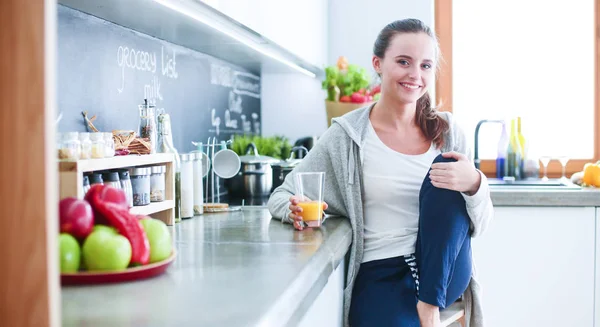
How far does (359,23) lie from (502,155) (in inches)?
41.9

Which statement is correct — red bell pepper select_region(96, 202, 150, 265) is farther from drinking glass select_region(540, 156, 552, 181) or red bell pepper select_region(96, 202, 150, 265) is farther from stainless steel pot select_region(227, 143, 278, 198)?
drinking glass select_region(540, 156, 552, 181)

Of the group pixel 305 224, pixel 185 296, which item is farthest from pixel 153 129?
pixel 185 296

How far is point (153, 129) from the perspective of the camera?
2.06m

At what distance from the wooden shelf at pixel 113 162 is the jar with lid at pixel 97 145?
16 mm

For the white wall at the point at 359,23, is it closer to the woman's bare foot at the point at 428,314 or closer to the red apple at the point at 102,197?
the woman's bare foot at the point at 428,314

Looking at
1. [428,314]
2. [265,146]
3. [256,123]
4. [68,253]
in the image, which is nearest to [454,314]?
[428,314]

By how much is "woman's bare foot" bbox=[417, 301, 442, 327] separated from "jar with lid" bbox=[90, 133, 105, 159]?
91 cm

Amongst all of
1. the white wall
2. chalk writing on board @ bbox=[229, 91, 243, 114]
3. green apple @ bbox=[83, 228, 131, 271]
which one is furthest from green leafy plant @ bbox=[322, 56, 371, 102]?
green apple @ bbox=[83, 228, 131, 271]

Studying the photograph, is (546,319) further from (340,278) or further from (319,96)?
(319,96)

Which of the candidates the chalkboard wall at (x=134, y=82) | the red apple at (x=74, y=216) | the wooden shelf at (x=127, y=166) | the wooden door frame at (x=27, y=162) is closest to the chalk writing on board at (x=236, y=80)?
the chalkboard wall at (x=134, y=82)

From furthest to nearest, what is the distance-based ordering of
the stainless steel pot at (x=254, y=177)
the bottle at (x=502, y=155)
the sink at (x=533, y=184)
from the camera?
the bottle at (x=502, y=155) → the sink at (x=533, y=184) → the stainless steel pot at (x=254, y=177)

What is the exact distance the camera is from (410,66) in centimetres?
217

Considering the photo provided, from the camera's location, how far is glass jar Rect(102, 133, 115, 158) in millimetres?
1597

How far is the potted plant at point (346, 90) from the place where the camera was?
3592 millimetres
